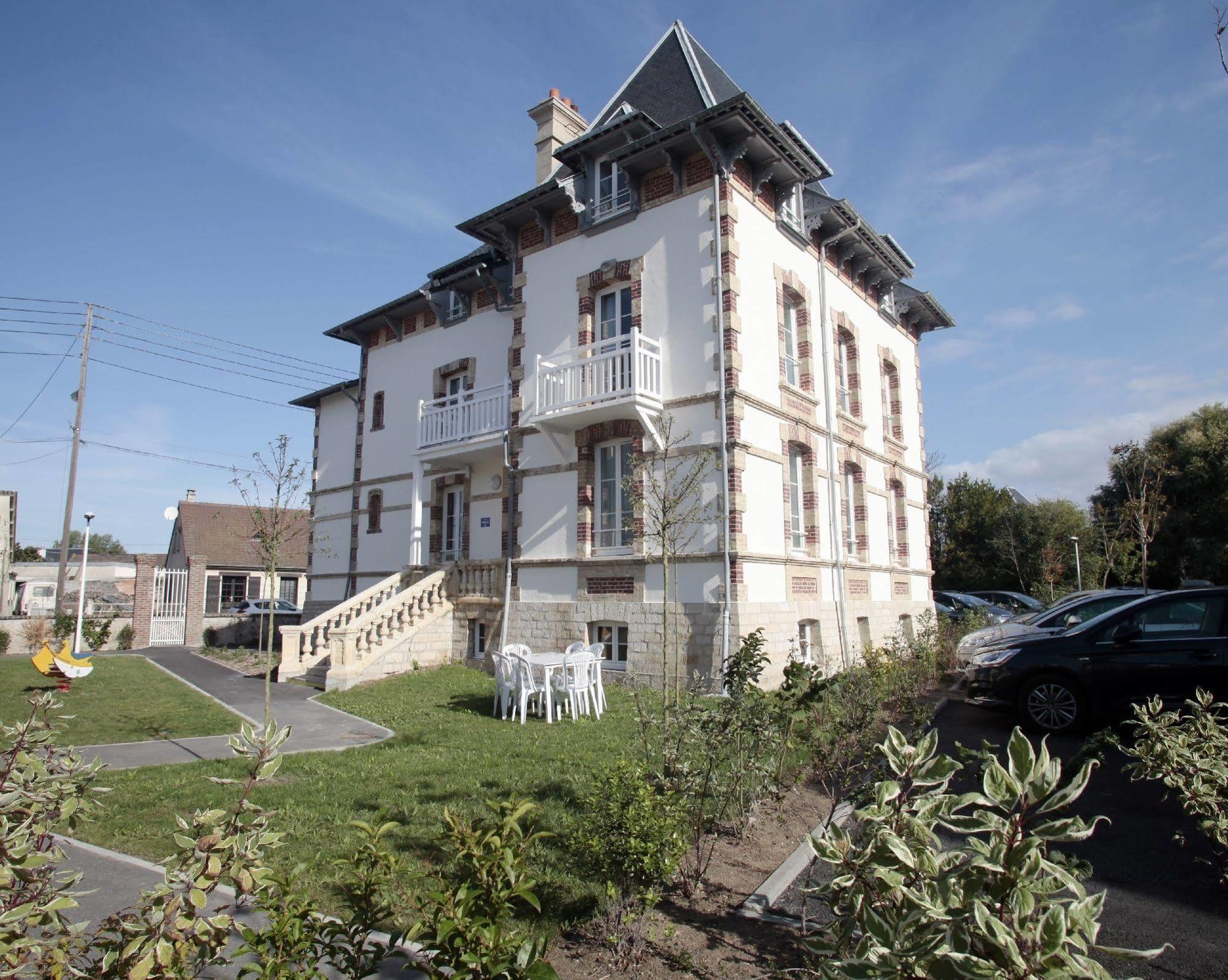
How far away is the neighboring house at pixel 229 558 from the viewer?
3503cm

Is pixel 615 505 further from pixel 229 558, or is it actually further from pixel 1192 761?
pixel 229 558

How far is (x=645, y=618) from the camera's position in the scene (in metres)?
12.8

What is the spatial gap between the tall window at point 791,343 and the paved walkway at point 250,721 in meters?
9.81

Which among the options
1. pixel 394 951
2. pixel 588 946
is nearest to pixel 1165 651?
pixel 588 946

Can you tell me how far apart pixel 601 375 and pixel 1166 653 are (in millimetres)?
9005

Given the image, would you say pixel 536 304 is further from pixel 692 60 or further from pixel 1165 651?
pixel 1165 651

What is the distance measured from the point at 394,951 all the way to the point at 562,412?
1133 centimetres

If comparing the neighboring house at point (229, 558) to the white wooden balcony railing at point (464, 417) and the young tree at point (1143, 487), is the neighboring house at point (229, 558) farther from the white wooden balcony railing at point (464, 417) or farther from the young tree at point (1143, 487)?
the young tree at point (1143, 487)

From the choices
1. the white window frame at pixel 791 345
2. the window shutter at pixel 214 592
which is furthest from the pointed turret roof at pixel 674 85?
the window shutter at pixel 214 592

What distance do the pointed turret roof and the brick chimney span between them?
154cm

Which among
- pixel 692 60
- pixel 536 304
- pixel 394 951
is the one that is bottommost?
pixel 394 951

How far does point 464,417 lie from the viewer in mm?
16328

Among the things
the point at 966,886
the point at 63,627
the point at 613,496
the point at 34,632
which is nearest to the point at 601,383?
the point at 613,496

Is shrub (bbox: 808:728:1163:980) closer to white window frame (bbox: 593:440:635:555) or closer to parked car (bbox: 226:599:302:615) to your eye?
white window frame (bbox: 593:440:635:555)
